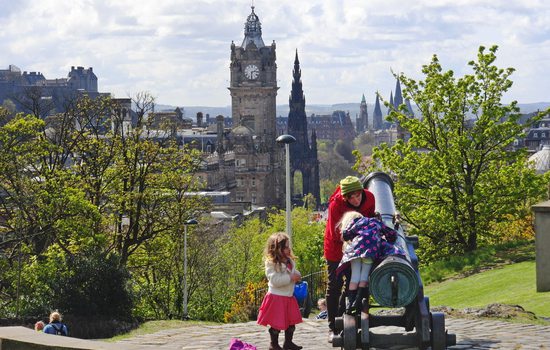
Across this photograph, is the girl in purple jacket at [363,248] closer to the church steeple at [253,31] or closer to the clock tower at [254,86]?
the clock tower at [254,86]

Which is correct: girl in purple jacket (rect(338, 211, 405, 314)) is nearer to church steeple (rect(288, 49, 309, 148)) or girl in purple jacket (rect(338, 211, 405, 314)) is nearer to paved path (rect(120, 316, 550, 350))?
paved path (rect(120, 316, 550, 350))

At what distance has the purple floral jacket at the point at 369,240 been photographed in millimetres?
11742

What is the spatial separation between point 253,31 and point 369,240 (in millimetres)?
154533

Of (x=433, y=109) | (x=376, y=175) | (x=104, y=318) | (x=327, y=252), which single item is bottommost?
(x=104, y=318)

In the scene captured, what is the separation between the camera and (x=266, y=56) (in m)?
160

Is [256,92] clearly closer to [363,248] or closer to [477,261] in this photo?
[477,261]

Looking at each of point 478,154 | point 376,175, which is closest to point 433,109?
point 478,154

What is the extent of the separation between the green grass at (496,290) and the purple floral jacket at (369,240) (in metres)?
7.15

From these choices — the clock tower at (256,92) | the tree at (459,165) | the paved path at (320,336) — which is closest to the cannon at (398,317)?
the paved path at (320,336)

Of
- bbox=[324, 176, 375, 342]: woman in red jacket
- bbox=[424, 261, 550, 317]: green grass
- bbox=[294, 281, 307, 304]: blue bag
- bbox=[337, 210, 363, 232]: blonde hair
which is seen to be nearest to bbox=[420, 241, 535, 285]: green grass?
bbox=[424, 261, 550, 317]: green grass

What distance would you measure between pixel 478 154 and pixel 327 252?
22.1 m

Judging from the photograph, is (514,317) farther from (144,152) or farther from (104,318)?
(144,152)

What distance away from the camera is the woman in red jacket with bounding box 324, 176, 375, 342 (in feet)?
41.6

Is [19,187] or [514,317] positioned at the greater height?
[19,187]
